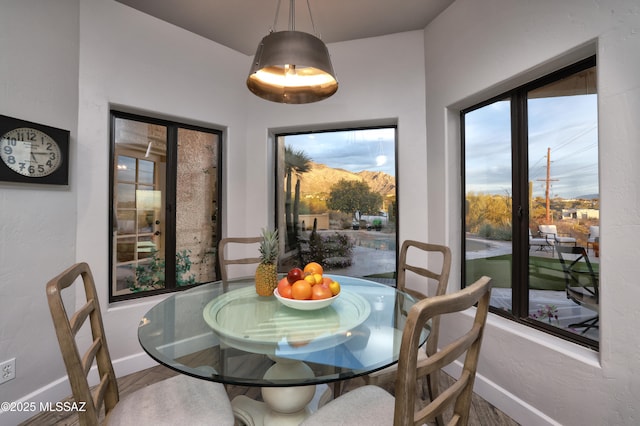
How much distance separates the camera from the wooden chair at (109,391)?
0.89 metres

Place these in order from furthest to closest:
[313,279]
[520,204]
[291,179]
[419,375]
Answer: [291,179] → [520,204] → [313,279] → [419,375]

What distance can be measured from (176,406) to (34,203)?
1.70 meters

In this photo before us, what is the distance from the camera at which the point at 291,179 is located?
3.13 m

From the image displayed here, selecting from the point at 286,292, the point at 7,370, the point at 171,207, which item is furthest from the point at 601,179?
the point at 7,370

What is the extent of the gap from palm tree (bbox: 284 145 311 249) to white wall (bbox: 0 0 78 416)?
1.80 m

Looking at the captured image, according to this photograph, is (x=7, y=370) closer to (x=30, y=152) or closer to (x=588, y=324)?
(x=30, y=152)

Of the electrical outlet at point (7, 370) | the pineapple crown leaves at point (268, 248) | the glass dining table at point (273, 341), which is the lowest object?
the electrical outlet at point (7, 370)

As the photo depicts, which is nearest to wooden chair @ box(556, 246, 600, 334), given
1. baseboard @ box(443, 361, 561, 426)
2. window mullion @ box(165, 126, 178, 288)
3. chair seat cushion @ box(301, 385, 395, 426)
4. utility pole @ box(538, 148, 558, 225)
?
utility pole @ box(538, 148, 558, 225)

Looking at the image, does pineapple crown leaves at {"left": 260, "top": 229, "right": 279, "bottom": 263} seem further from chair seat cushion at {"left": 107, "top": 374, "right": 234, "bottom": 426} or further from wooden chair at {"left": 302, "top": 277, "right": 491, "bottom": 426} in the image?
wooden chair at {"left": 302, "top": 277, "right": 491, "bottom": 426}

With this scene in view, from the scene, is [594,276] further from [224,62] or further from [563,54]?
[224,62]

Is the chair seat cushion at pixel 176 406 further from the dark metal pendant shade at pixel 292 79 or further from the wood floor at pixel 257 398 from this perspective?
the dark metal pendant shade at pixel 292 79

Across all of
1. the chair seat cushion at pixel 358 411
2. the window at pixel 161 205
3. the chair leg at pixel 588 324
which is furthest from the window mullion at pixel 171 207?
the chair leg at pixel 588 324

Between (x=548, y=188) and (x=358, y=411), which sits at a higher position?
(x=548, y=188)

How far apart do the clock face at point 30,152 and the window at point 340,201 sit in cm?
185
